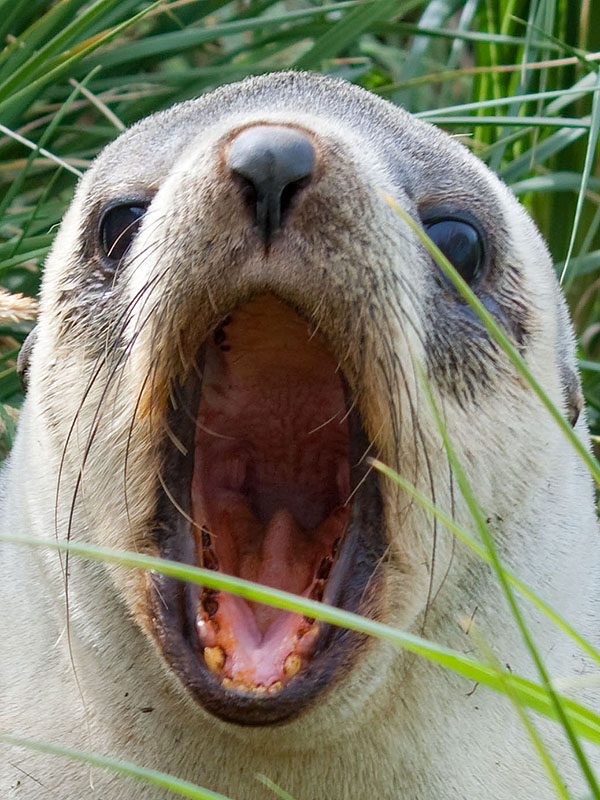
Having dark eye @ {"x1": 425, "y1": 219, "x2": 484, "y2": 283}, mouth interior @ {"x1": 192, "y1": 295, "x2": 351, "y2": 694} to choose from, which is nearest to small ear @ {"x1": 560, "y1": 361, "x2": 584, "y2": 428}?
dark eye @ {"x1": 425, "y1": 219, "x2": 484, "y2": 283}

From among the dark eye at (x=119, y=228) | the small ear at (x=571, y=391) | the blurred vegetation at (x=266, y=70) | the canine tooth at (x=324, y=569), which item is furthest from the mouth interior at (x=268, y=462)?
the blurred vegetation at (x=266, y=70)

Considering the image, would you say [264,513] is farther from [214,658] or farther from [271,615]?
[214,658]

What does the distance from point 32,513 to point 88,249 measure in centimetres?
54

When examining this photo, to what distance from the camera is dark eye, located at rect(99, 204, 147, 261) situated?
93.6 inches

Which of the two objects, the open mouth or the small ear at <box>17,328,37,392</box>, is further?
the small ear at <box>17,328,37,392</box>

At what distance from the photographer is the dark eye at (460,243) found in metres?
2.38

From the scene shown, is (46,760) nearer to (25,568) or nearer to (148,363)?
(25,568)

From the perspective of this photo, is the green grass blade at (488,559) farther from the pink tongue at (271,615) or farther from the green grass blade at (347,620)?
the pink tongue at (271,615)

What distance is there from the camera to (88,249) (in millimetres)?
2484

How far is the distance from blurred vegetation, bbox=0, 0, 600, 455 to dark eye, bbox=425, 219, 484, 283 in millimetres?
1027

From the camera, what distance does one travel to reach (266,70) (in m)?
4.24

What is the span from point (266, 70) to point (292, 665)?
8.85 feet

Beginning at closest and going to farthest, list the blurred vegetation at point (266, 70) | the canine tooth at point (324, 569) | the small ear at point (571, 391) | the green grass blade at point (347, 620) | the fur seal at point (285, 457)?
the green grass blade at point (347, 620)
the fur seal at point (285, 457)
the canine tooth at point (324, 569)
the small ear at point (571, 391)
the blurred vegetation at point (266, 70)

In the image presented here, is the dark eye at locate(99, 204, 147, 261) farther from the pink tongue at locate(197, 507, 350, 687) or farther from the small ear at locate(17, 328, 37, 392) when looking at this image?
the pink tongue at locate(197, 507, 350, 687)
